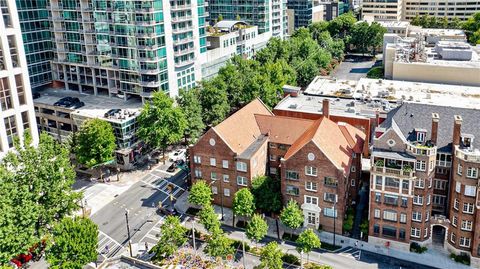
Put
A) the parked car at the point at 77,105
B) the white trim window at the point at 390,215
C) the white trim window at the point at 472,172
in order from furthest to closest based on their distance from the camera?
the parked car at the point at 77,105
the white trim window at the point at 390,215
the white trim window at the point at 472,172

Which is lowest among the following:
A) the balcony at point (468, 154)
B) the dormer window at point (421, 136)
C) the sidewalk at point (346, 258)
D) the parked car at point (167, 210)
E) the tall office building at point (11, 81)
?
the sidewalk at point (346, 258)

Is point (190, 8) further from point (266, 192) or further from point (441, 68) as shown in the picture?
point (441, 68)

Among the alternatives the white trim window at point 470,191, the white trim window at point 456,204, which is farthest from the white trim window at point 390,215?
the white trim window at point 470,191

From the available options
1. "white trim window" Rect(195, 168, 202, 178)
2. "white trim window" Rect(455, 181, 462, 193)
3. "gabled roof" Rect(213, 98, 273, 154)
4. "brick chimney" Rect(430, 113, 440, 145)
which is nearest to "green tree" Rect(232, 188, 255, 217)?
"gabled roof" Rect(213, 98, 273, 154)

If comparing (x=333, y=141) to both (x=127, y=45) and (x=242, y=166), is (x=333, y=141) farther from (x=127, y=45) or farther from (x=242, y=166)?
(x=127, y=45)

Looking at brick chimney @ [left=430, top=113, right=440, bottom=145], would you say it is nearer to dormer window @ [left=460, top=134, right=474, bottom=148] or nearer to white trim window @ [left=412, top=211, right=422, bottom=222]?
dormer window @ [left=460, top=134, right=474, bottom=148]

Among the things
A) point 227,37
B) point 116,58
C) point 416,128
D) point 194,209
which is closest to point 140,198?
point 194,209

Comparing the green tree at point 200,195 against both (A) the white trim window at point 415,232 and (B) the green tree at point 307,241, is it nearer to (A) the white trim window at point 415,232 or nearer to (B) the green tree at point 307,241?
(B) the green tree at point 307,241
